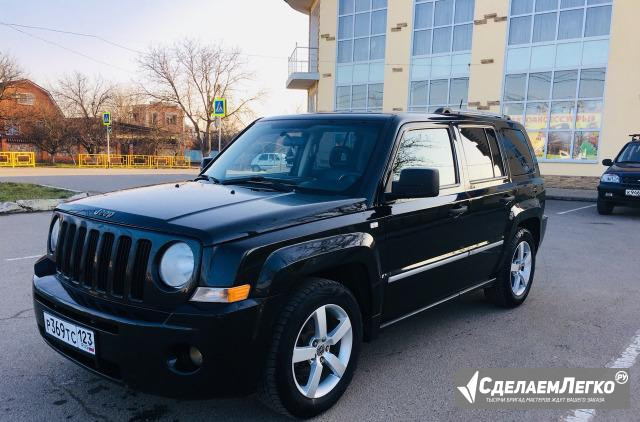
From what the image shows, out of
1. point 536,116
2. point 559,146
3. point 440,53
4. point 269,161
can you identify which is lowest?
point 269,161

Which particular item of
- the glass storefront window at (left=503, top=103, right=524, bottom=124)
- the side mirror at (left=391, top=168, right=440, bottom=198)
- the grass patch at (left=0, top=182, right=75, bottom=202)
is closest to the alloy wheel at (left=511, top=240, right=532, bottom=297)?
the side mirror at (left=391, top=168, right=440, bottom=198)

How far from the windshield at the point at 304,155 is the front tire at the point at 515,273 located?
6.78ft

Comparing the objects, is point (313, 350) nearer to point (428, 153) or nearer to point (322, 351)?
point (322, 351)

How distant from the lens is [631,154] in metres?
12.7

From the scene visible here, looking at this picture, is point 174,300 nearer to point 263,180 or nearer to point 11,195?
point 263,180

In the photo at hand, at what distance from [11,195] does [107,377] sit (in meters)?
12.4

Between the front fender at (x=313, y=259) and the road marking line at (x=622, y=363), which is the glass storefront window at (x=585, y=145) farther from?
the front fender at (x=313, y=259)

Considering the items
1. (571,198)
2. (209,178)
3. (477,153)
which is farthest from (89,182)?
(477,153)

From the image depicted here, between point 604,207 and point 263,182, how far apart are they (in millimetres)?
11750

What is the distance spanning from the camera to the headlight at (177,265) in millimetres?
2385

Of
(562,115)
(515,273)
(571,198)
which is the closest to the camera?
(515,273)

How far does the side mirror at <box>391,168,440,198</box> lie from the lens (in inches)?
120

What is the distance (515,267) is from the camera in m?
4.92

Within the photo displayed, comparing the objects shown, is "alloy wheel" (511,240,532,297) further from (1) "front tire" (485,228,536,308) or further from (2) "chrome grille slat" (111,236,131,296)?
(2) "chrome grille slat" (111,236,131,296)
